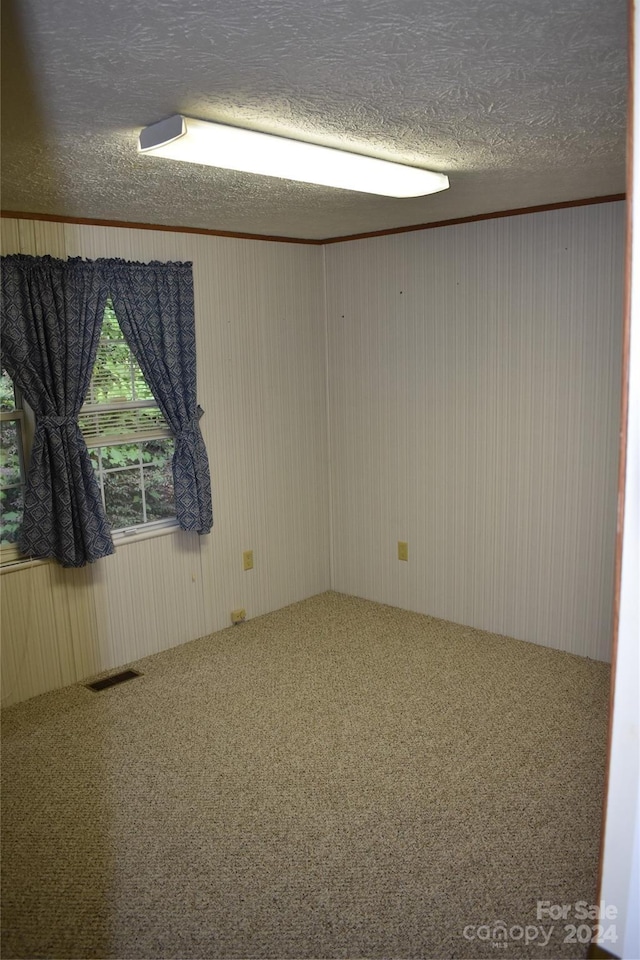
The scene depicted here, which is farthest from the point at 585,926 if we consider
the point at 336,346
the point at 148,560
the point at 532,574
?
the point at 336,346

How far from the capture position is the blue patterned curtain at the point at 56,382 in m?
3.44

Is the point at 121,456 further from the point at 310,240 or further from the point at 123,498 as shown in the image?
the point at 310,240

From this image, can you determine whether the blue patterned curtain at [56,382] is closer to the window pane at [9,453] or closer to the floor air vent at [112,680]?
the window pane at [9,453]

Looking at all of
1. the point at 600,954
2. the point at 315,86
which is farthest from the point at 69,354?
the point at 600,954

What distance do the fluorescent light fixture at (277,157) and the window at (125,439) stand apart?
1.56 meters

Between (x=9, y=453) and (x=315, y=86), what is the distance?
2296 mm

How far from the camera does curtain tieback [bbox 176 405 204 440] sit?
4.09 m

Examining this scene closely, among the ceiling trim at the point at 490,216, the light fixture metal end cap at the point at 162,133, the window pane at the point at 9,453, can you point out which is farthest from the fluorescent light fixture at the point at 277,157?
the window pane at the point at 9,453

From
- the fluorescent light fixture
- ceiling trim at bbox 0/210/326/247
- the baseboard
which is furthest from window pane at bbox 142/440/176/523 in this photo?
the baseboard

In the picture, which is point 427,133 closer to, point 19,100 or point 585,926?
point 19,100

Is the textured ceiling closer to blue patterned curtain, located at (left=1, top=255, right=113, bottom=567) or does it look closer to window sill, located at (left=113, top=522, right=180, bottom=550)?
blue patterned curtain, located at (left=1, top=255, right=113, bottom=567)

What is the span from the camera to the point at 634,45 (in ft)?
4.03

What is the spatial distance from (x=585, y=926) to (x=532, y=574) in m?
2.06

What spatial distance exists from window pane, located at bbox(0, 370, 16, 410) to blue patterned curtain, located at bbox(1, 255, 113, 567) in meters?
0.04
